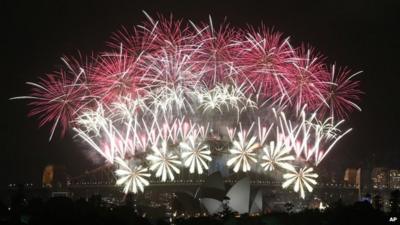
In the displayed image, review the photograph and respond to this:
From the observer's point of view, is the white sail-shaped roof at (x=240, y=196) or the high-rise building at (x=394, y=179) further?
the high-rise building at (x=394, y=179)

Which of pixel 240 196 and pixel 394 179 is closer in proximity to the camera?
pixel 240 196

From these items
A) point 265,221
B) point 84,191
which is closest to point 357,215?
point 265,221

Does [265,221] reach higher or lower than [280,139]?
lower

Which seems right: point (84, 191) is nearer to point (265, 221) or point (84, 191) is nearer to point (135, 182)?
point (135, 182)

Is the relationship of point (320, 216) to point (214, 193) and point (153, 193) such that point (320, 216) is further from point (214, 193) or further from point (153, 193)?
point (153, 193)

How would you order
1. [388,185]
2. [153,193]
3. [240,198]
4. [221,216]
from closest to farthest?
[221,216] < [240,198] < [153,193] < [388,185]

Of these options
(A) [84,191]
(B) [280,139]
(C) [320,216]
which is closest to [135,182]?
(B) [280,139]

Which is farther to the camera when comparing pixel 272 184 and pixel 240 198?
pixel 272 184

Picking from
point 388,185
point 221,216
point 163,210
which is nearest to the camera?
point 221,216

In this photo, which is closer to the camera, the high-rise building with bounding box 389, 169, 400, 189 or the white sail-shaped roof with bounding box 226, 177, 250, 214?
the white sail-shaped roof with bounding box 226, 177, 250, 214
